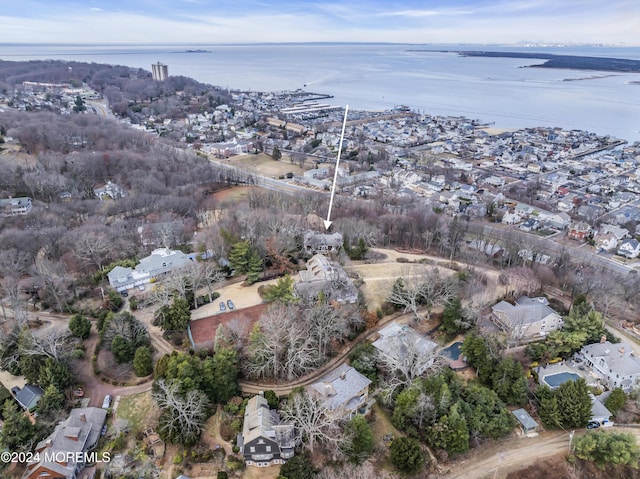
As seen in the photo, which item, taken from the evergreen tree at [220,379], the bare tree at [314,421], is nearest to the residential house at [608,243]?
the bare tree at [314,421]

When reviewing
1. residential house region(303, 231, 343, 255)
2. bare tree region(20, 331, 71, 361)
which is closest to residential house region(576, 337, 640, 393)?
residential house region(303, 231, 343, 255)

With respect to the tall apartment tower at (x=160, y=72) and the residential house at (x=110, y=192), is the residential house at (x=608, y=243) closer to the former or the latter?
the residential house at (x=110, y=192)

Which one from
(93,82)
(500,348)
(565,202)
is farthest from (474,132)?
(93,82)

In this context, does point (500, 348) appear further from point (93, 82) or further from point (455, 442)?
point (93, 82)

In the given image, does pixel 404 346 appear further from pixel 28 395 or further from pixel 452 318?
pixel 28 395

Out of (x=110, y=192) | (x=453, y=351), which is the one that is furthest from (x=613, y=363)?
(x=110, y=192)

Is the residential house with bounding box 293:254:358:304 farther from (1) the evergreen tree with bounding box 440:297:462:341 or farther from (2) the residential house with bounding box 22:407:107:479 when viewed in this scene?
(2) the residential house with bounding box 22:407:107:479
